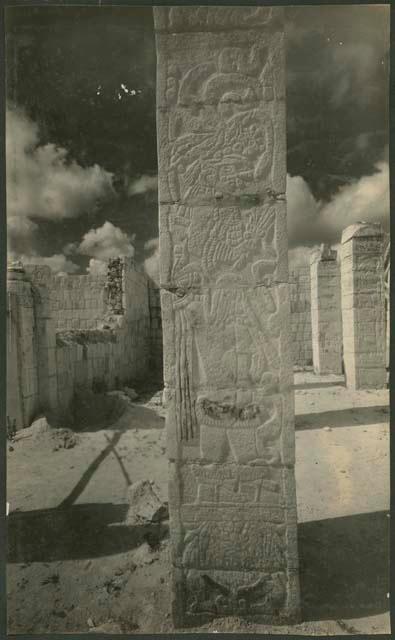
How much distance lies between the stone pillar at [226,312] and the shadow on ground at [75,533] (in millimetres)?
934

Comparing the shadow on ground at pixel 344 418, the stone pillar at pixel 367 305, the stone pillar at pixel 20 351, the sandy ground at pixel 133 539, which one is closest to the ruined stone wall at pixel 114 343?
the stone pillar at pixel 20 351

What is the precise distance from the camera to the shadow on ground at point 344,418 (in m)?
6.03

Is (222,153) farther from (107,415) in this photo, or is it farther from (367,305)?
(367,305)

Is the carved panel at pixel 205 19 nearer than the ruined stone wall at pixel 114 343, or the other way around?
the carved panel at pixel 205 19

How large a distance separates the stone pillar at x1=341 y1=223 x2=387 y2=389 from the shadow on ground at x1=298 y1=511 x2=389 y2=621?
4957mm

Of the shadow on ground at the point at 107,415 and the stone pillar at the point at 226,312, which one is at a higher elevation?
the stone pillar at the point at 226,312

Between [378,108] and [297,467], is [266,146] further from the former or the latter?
[297,467]

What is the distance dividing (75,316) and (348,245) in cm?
842

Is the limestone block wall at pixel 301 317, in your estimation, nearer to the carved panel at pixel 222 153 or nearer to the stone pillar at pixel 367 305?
the stone pillar at pixel 367 305

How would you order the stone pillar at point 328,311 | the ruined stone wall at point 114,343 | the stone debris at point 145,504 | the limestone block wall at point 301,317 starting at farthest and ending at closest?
the limestone block wall at point 301,317 → the stone pillar at point 328,311 → the ruined stone wall at point 114,343 → the stone debris at point 145,504

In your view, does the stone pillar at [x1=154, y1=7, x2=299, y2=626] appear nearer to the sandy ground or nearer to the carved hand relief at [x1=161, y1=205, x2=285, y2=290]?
the carved hand relief at [x1=161, y1=205, x2=285, y2=290]

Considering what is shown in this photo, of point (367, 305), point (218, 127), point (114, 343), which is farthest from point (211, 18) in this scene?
point (114, 343)

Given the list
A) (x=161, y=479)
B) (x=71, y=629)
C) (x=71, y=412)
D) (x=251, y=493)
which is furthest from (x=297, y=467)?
(x=71, y=412)

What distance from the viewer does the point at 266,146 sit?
2.18 metres
